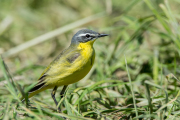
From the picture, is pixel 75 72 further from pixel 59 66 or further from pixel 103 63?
pixel 103 63

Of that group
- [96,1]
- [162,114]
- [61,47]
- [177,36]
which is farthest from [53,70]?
[96,1]

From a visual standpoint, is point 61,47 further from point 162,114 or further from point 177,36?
point 162,114

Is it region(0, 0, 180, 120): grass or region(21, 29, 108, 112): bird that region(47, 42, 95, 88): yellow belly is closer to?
region(21, 29, 108, 112): bird

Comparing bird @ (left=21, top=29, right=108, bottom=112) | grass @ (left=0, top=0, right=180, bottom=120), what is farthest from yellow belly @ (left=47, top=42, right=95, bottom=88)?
grass @ (left=0, top=0, right=180, bottom=120)

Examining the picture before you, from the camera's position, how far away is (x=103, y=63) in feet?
16.3

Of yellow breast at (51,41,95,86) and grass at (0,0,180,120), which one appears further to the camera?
yellow breast at (51,41,95,86)

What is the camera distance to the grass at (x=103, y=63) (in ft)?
9.08

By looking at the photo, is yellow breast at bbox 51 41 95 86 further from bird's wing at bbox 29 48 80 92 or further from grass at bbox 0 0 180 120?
grass at bbox 0 0 180 120

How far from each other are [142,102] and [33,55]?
4.50 metres

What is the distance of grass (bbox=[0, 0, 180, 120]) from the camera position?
2.77 m

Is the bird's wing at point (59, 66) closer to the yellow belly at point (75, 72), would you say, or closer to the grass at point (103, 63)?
the yellow belly at point (75, 72)

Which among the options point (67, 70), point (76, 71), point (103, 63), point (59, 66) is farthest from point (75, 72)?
point (103, 63)

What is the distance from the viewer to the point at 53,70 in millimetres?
3457

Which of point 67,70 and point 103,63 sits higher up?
point 103,63
